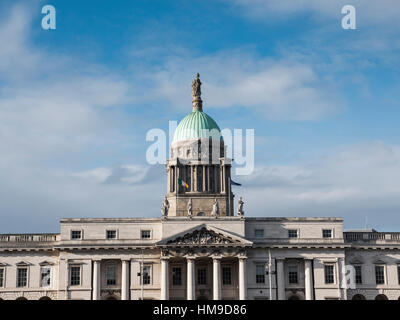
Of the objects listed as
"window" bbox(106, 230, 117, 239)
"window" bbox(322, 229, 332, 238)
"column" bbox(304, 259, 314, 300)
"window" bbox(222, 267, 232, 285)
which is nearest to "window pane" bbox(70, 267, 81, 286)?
"window" bbox(106, 230, 117, 239)

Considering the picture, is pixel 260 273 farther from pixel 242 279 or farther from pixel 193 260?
pixel 193 260

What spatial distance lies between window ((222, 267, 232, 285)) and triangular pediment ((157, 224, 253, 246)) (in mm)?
4680

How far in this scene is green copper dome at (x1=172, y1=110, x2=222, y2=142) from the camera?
362 feet

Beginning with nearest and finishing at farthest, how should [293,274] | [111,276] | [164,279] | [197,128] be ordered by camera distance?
[164,279] → [111,276] → [293,274] → [197,128]

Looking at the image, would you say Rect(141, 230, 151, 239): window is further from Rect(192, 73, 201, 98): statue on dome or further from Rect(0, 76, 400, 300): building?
Rect(192, 73, 201, 98): statue on dome

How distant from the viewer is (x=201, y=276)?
92.7m

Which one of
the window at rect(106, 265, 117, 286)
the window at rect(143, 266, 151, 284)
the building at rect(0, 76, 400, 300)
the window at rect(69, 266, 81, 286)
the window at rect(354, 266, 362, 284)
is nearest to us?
the building at rect(0, 76, 400, 300)

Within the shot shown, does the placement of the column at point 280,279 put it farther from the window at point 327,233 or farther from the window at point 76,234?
the window at point 76,234

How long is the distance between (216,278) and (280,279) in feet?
30.2

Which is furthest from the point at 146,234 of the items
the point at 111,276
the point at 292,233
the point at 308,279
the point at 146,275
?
the point at 308,279

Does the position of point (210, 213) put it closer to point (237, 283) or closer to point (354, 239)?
point (237, 283)

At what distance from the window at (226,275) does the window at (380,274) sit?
2093cm

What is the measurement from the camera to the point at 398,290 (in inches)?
3696

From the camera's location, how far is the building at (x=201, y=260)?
90.5 metres
